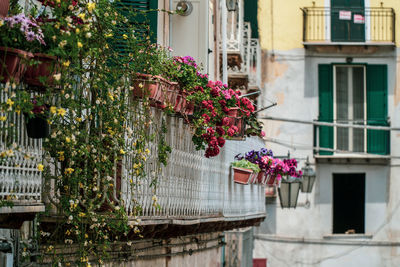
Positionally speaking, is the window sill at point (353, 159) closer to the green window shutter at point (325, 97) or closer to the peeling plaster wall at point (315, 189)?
the peeling plaster wall at point (315, 189)

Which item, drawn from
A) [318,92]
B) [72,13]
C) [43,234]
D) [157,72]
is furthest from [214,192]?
[318,92]

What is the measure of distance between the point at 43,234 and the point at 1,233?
1.48 feet

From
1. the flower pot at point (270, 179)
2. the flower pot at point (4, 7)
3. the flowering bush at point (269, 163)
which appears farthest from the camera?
the flower pot at point (270, 179)

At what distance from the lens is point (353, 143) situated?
32906 millimetres

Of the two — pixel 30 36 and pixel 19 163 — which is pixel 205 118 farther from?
pixel 30 36

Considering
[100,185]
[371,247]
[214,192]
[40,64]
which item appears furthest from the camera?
[371,247]

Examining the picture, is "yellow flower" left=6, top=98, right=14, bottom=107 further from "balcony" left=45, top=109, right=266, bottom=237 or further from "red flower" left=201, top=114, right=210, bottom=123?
"red flower" left=201, top=114, right=210, bottom=123

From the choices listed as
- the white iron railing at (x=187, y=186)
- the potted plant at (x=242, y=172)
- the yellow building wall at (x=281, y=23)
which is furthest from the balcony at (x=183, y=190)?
the yellow building wall at (x=281, y=23)

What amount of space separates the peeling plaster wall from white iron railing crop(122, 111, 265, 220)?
14886 mm

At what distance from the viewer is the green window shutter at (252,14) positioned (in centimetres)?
2842

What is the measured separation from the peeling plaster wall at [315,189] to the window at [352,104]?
0.23 m

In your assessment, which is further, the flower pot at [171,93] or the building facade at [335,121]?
the building facade at [335,121]

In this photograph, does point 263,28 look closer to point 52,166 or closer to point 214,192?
point 214,192

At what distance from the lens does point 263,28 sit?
33.1 metres
